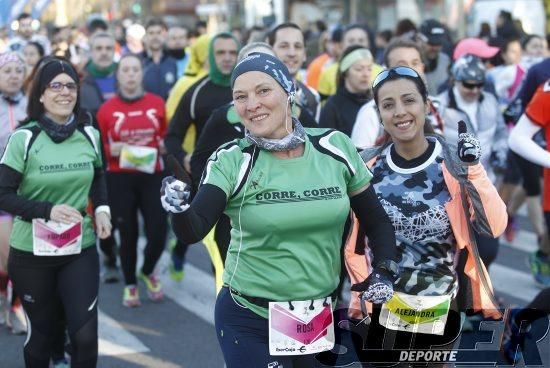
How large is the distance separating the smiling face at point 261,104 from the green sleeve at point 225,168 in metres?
0.11

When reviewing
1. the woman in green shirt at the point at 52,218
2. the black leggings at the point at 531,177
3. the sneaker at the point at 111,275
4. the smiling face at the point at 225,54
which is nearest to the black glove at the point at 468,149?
the woman in green shirt at the point at 52,218

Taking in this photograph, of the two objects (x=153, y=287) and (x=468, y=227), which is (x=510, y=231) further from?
(x=468, y=227)

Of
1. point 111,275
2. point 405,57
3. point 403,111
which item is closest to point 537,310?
point 403,111

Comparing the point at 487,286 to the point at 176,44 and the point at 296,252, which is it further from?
the point at 176,44

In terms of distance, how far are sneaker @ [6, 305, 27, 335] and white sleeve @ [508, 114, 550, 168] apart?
375 cm

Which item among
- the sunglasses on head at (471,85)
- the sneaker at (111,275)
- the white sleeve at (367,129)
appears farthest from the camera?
the sneaker at (111,275)

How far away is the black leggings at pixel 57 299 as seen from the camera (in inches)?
216

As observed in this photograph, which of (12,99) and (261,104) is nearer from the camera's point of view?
(261,104)

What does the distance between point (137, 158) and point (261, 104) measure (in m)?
4.67

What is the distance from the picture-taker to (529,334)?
5.73 metres

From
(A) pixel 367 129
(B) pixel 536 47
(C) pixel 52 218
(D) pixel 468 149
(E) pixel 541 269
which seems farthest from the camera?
(B) pixel 536 47

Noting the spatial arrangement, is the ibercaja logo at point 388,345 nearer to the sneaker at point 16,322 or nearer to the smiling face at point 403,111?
the smiling face at point 403,111

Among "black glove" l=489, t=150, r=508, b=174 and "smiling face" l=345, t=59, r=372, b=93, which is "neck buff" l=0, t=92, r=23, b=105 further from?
"black glove" l=489, t=150, r=508, b=174

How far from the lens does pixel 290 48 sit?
7344 mm
